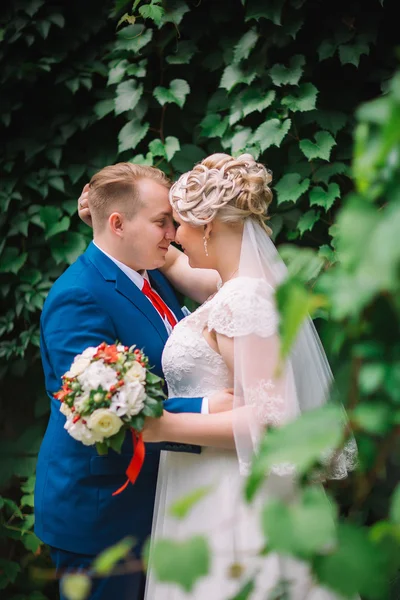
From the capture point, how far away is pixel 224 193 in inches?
88.6

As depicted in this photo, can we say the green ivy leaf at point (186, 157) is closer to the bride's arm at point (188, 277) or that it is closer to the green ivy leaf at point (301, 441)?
the bride's arm at point (188, 277)

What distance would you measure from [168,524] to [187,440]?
0.37m

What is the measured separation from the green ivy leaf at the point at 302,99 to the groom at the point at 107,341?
0.72m

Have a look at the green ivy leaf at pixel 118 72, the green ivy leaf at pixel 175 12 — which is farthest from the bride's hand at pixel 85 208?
the green ivy leaf at pixel 175 12

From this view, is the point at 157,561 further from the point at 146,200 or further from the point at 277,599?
the point at 146,200

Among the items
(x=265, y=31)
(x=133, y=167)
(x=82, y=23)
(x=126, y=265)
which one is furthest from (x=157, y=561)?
(x=82, y=23)

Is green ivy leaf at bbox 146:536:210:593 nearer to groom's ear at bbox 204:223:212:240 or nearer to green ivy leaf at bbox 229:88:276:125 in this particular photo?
groom's ear at bbox 204:223:212:240

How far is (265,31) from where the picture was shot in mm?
2916

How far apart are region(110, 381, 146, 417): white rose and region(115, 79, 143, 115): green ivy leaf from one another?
65.8 inches

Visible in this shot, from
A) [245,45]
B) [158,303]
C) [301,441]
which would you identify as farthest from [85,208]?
[301,441]

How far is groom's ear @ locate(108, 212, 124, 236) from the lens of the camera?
8.10 feet

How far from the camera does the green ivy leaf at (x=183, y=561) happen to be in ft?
2.63

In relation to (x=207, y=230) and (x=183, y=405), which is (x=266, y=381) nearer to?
(x=183, y=405)

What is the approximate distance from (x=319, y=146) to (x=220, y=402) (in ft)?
4.36
